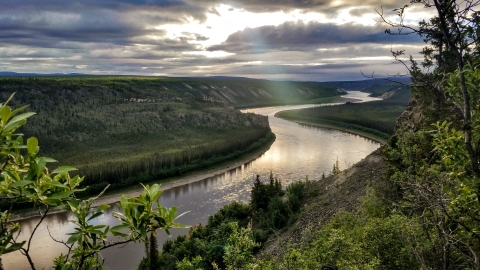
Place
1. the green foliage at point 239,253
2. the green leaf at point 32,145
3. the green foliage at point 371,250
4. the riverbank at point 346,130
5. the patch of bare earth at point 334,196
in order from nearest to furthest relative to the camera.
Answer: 1. the green leaf at point 32,145
2. the green foliage at point 239,253
3. the green foliage at point 371,250
4. the patch of bare earth at point 334,196
5. the riverbank at point 346,130

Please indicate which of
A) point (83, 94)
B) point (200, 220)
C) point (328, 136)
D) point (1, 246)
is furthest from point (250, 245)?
point (83, 94)

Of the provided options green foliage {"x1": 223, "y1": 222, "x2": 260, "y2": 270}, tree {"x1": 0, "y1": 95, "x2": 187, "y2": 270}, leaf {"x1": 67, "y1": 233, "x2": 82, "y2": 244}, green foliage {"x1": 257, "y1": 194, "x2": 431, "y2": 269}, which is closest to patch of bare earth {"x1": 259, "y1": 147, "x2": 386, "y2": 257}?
green foliage {"x1": 257, "y1": 194, "x2": 431, "y2": 269}

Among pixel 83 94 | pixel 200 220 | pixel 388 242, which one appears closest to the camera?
pixel 388 242

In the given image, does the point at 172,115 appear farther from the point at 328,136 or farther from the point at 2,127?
the point at 2,127

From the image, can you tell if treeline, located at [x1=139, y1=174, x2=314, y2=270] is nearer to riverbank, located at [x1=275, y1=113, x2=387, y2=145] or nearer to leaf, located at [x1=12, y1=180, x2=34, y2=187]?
leaf, located at [x1=12, y1=180, x2=34, y2=187]

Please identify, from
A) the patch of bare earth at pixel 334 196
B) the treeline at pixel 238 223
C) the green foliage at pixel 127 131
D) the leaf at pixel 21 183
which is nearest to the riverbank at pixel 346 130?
the green foliage at pixel 127 131

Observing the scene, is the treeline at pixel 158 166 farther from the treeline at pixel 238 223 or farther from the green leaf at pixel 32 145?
the green leaf at pixel 32 145

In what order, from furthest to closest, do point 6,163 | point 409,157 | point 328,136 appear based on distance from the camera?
1. point 328,136
2. point 409,157
3. point 6,163
